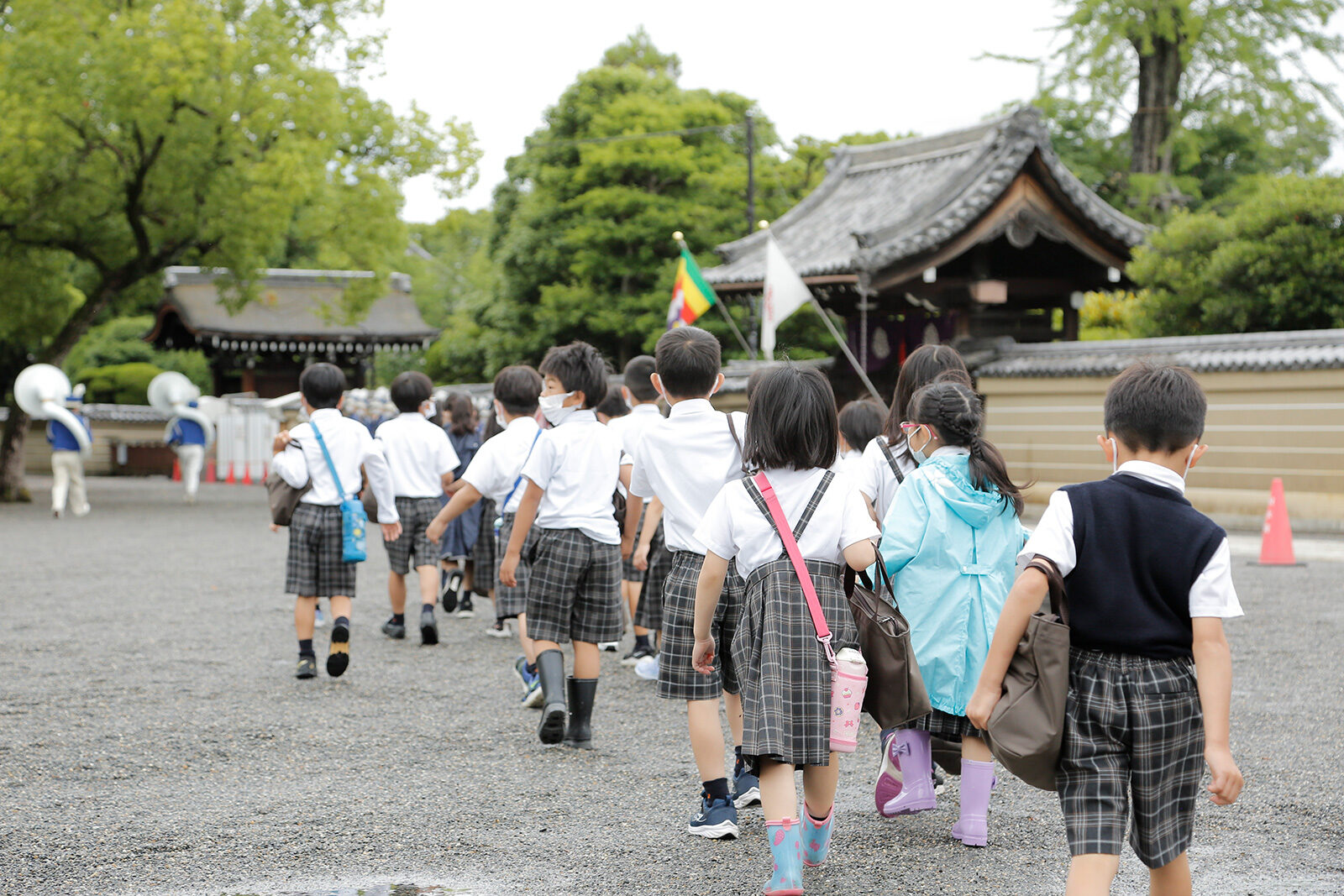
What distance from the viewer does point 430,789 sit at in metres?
4.25

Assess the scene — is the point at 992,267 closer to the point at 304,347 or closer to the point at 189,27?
the point at 189,27

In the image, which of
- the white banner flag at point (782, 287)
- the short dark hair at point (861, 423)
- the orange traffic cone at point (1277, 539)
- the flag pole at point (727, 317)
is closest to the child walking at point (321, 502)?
the short dark hair at point (861, 423)

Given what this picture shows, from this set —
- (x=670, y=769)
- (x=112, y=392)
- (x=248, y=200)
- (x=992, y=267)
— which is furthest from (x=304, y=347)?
(x=670, y=769)

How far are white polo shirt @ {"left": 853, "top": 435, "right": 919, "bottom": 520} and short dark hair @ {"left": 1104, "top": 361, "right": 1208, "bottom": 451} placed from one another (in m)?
1.57

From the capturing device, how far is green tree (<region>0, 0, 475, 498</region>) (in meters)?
16.5

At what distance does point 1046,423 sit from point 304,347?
2079 centimetres

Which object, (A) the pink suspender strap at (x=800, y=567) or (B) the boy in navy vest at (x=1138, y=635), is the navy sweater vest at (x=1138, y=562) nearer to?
(B) the boy in navy vest at (x=1138, y=635)

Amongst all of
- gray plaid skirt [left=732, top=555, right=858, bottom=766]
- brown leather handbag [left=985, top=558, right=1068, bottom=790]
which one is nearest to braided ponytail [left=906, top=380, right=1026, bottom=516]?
gray plaid skirt [left=732, top=555, right=858, bottom=766]

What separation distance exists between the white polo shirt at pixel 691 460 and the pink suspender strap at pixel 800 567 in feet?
2.20

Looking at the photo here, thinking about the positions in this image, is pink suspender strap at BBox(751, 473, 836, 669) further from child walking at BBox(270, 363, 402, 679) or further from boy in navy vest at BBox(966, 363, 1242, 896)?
child walking at BBox(270, 363, 402, 679)

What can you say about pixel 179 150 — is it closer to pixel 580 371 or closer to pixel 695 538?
pixel 580 371

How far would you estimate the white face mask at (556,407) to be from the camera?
4.89 m

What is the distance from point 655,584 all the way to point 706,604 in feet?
9.08

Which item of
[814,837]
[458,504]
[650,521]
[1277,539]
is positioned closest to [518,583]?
[458,504]
